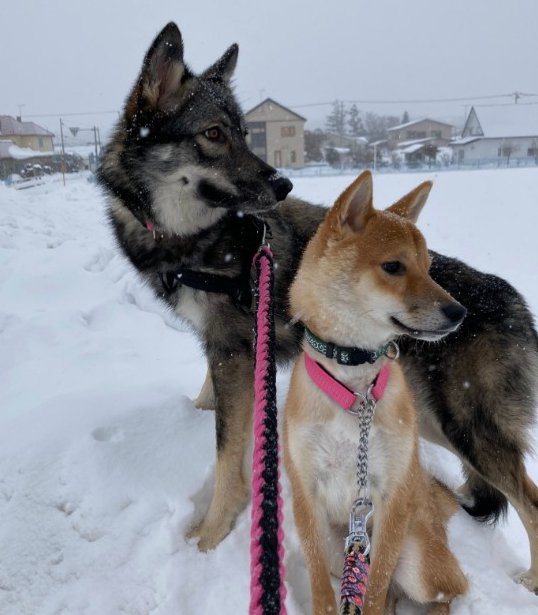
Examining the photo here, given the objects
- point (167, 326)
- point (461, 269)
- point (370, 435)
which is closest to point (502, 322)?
point (461, 269)

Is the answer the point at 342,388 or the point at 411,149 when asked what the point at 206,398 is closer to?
the point at 342,388

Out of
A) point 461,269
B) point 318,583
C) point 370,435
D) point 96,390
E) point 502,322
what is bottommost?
point 318,583

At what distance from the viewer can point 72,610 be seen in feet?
8.25

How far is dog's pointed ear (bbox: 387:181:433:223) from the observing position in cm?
276

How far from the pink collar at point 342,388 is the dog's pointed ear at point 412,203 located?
2.85ft

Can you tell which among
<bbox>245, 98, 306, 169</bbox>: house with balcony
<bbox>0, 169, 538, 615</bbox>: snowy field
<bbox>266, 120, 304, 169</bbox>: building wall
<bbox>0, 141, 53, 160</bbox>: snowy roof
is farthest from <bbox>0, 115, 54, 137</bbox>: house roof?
<bbox>0, 169, 538, 615</bbox>: snowy field

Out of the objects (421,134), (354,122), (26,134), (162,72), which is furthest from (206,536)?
(354,122)

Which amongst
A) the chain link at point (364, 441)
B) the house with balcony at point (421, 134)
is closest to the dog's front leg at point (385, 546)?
the chain link at point (364, 441)

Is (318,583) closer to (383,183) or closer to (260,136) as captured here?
(383,183)

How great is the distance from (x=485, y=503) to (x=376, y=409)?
4.68 ft

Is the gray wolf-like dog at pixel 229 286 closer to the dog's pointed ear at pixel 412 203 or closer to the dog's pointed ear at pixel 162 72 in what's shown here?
the dog's pointed ear at pixel 162 72

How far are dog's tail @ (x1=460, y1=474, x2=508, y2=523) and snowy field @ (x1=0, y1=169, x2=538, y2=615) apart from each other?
0.23 feet

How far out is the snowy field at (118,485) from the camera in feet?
Answer: 8.64

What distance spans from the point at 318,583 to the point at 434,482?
0.94 meters
